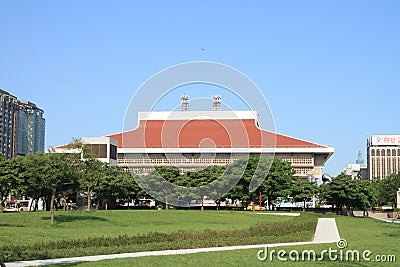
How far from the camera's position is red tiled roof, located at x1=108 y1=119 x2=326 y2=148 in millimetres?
73125

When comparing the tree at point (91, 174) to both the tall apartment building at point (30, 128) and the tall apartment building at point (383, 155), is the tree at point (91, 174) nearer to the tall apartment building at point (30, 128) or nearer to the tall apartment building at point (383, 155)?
the tall apartment building at point (30, 128)

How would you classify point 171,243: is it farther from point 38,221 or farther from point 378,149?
point 378,149

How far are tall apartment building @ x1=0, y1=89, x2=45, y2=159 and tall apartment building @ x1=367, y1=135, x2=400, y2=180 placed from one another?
7236 centimetres

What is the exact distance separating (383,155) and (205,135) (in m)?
67.0

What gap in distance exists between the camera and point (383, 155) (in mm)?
130000

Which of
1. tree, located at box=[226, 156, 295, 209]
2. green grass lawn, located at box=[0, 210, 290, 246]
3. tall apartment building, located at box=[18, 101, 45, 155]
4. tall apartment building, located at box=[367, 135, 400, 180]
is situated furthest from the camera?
tall apartment building, located at box=[367, 135, 400, 180]

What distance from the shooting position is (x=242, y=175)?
50312mm

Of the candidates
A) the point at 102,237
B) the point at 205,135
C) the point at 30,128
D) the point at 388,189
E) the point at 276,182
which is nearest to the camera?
the point at 102,237

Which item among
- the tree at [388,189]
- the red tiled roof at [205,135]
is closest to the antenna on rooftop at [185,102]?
the red tiled roof at [205,135]

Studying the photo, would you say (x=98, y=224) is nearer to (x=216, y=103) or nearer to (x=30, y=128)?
(x=216, y=103)

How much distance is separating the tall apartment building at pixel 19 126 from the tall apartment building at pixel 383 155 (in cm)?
7236

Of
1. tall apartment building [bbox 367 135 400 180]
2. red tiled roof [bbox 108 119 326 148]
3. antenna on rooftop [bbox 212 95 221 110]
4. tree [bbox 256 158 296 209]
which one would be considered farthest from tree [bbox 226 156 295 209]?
tall apartment building [bbox 367 135 400 180]

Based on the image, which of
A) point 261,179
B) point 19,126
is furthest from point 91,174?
point 19,126

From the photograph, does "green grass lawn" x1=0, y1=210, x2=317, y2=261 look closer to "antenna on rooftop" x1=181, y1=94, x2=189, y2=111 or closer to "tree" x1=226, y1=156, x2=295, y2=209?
"tree" x1=226, y1=156, x2=295, y2=209
